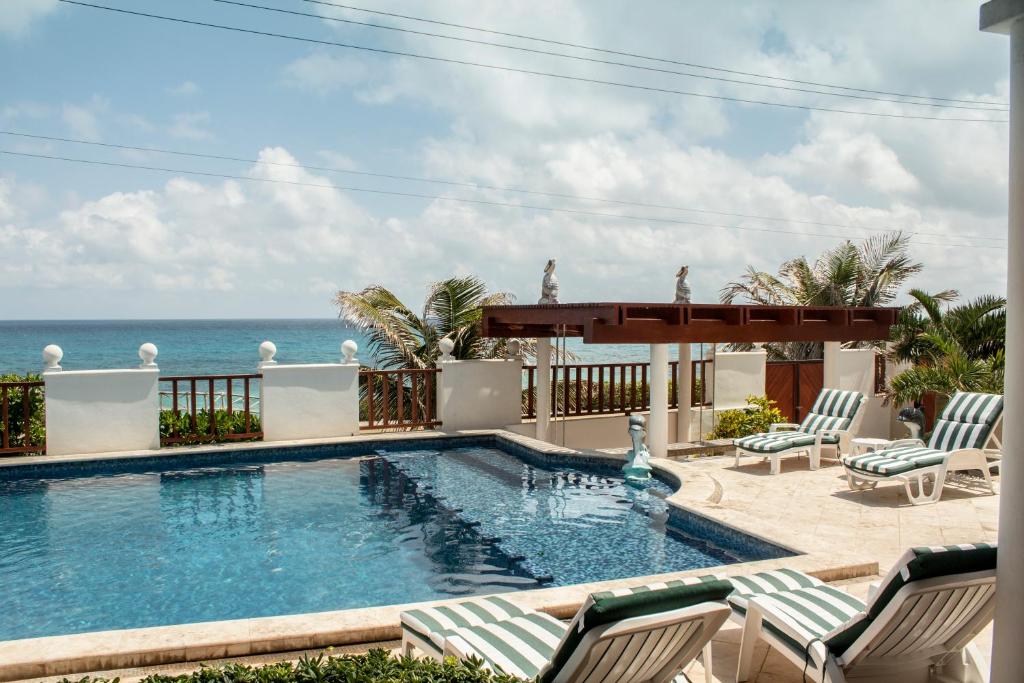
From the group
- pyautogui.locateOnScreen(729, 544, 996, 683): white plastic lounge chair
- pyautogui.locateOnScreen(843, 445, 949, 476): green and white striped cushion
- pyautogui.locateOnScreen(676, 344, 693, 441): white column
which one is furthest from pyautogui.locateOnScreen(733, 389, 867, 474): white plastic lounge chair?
pyautogui.locateOnScreen(729, 544, 996, 683): white plastic lounge chair

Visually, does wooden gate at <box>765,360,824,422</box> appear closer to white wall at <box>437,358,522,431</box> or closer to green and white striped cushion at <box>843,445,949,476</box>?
white wall at <box>437,358,522,431</box>

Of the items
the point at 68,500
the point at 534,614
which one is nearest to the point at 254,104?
the point at 68,500

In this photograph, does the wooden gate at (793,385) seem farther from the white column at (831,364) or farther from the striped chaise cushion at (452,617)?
the striped chaise cushion at (452,617)

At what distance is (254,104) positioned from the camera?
26.6m

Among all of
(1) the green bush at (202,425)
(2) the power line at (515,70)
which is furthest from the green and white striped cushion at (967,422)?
(2) the power line at (515,70)

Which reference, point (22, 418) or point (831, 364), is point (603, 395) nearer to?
point (831, 364)

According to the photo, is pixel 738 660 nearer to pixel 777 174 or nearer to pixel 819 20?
pixel 819 20

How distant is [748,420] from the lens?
1341cm

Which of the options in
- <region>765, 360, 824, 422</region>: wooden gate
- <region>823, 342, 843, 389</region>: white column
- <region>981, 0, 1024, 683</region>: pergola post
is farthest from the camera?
<region>765, 360, 824, 422</region>: wooden gate

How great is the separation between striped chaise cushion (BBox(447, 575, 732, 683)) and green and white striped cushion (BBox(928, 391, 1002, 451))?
6.88 metres

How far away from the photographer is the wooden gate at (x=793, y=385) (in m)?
15.1

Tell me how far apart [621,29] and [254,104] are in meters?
13.5

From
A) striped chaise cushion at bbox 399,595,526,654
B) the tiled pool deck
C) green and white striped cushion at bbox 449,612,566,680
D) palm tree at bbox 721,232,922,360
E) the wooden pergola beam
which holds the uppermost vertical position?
palm tree at bbox 721,232,922,360

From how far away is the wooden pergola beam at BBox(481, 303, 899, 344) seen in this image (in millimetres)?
10422
